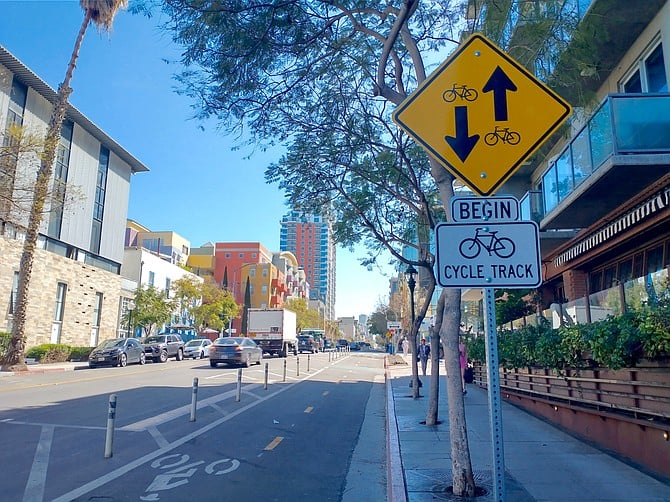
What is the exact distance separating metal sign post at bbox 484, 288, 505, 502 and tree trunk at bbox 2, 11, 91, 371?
68.8ft

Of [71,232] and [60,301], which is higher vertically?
[71,232]

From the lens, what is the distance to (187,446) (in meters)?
8.70

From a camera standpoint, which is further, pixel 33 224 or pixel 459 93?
pixel 33 224

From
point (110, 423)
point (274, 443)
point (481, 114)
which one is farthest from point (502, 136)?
point (274, 443)

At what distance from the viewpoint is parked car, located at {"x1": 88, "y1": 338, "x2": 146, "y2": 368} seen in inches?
1071

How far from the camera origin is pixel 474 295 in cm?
2714

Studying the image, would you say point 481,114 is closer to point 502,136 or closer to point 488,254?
point 502,136

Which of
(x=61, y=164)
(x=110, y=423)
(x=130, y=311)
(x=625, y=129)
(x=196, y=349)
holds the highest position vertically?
(x=61, y=164)

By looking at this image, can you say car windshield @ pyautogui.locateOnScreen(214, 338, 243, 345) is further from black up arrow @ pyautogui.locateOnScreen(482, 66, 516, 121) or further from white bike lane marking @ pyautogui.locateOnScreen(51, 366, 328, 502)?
black up arrow @ pyautogui.locateOnScreen(482, 66, 516, 121)

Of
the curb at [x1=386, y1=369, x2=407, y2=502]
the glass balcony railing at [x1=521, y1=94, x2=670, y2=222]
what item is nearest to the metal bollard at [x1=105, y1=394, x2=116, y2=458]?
the curb at [x1=386, y1=369, x2=407, y2=502]

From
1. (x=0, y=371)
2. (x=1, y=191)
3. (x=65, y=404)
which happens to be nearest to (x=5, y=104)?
(x=1, y=191)

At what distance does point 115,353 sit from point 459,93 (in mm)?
26976

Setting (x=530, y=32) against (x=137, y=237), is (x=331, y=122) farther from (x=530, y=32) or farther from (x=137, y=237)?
(x=137, y=237)

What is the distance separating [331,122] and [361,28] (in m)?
2.82
